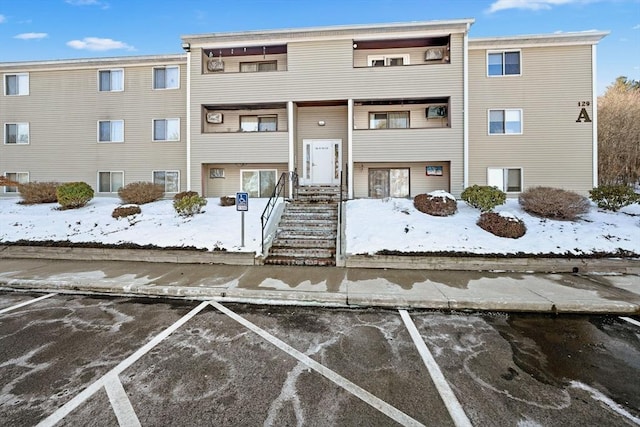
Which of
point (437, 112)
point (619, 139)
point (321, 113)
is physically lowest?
point (437, 112)

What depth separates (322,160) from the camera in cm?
1492

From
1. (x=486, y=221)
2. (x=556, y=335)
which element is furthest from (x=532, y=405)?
(x=486, y=221)

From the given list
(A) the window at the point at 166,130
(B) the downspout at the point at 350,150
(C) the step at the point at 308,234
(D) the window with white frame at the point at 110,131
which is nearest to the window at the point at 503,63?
(B) the downspout at the point at 350,150

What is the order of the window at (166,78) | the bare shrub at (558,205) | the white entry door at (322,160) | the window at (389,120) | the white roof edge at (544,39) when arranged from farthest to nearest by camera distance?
the window at (166,78), the window at (389,120), the white entry door at (322,160), the white roof edge at (544,39), the bare shrub at (558,205)

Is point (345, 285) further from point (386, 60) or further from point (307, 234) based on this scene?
point (386, 60)

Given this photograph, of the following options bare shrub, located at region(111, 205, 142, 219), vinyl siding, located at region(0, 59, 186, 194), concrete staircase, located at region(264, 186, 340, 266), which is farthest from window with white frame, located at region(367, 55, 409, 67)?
bare shrub, located at region(111, 205, 142, 219)

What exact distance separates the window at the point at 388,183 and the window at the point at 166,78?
10.7m

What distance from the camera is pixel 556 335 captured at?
423 centimetres

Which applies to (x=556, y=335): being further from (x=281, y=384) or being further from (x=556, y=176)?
(x=556, y=176)

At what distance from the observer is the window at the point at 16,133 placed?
16.2 metres

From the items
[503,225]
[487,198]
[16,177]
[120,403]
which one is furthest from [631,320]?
[16,177]

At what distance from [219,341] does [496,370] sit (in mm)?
3312

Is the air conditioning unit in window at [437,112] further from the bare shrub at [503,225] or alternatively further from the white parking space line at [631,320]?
the white parking space line at [631,320]

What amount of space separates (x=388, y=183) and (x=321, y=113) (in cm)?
470
